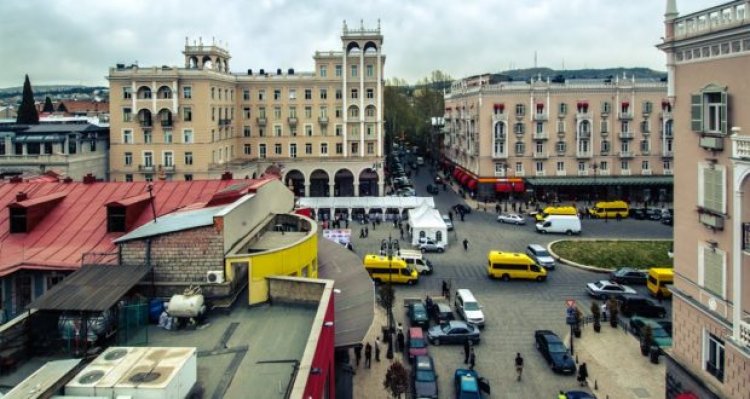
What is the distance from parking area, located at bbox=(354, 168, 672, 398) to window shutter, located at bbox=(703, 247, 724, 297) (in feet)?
25.2

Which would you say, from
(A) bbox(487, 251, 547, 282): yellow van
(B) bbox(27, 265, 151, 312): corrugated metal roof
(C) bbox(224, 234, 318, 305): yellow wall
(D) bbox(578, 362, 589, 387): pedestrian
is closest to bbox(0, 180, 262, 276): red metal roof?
(B) bbox(27, 265, 151, 312): corrugated metal roof

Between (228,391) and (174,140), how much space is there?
4956 cm

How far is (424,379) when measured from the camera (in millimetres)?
23875

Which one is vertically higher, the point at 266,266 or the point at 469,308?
the point at 266,266

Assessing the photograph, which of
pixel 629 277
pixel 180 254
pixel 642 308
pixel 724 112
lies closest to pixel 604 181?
pixel 629 277

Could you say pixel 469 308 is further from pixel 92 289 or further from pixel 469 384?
pixel 92 289

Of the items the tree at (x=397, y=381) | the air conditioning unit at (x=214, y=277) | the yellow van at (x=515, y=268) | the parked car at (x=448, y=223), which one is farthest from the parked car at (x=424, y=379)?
the parked car at (x=448, y=223)

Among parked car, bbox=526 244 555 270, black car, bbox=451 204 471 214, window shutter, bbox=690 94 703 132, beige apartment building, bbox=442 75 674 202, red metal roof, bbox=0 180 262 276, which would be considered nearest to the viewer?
window shutter, bbox=690 94 703 132

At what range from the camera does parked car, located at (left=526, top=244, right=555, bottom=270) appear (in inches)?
1613

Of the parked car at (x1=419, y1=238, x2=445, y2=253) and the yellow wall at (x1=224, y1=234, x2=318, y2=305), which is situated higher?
the yellow wall at (x1=224, y1=234, x2=318, y2=305)

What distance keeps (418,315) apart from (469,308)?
2585 mm

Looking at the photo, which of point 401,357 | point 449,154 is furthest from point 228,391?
point 449,154

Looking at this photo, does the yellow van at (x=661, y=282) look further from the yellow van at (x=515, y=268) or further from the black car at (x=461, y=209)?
the black car at (x=461, y=209)

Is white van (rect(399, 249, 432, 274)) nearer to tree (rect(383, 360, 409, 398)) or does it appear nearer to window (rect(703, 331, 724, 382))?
tree (rect(383, 360, 409, 398))
